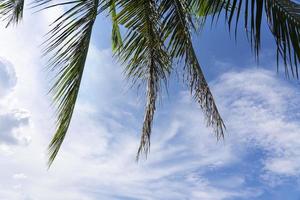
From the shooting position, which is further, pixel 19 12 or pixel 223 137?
pixel 19 12

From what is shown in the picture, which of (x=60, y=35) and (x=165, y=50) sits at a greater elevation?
(x=165, y=50)

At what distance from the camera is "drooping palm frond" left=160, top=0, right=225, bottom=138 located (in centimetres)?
522

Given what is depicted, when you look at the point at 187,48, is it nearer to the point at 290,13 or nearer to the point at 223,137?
the point at 223,137

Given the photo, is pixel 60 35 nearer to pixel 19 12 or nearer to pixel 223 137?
pixel 19 12

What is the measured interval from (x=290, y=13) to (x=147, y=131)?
2.77 m

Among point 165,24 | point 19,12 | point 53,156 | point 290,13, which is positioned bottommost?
point 53,156

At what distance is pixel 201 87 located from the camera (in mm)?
5336

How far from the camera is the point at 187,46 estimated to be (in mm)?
5301

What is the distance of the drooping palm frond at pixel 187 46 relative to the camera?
5.22 m

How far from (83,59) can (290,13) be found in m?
2.10

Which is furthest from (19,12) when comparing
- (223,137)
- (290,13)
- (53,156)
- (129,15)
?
(290,13)

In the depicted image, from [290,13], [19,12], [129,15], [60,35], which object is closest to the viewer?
[290,13]

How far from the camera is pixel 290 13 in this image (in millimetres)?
3150

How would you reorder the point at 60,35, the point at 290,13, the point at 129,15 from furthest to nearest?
the point at 129,15
the point at 60,35
the point at 290,13
